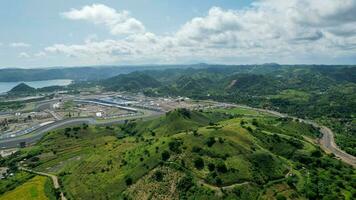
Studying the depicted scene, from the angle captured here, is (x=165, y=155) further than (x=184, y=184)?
Yes

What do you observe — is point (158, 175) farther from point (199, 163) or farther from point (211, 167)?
point (211, 167)

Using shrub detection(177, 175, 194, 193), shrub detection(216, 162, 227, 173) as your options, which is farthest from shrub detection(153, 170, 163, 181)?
shrub detection(216, 162, 227, 173)

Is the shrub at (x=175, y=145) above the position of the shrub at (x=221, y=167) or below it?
above

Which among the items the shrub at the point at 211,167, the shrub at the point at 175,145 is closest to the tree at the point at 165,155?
the shrub at the point at 175,145

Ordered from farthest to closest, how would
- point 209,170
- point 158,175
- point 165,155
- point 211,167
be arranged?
point 165,155 < point 211,167 < point 209,170 < point 158,175

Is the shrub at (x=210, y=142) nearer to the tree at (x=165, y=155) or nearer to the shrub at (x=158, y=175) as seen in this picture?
the tree at (x=165, y=155)

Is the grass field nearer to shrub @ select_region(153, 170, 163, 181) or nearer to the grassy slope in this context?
the grassy slope

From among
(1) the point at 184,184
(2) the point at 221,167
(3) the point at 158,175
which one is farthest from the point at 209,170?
(3) the point at 158,175

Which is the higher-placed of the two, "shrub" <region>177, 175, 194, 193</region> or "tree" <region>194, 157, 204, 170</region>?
"tree" <region>194, 157, 204, 170</region>

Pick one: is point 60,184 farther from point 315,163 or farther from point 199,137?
point 315,163
